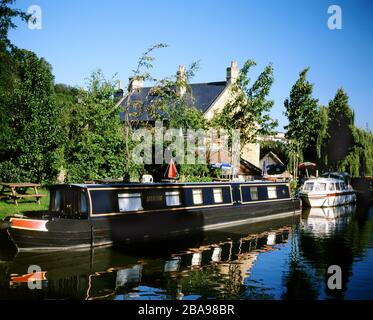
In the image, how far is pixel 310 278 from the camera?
12648mm

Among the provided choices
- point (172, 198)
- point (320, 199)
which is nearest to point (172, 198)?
point (172, 198)

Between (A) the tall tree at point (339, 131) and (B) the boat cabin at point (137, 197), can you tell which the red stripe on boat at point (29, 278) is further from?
(A) the tall tree at point (339, 131)

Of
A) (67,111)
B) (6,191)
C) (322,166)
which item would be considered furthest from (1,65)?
(322,166)

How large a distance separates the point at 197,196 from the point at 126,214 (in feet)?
15.4

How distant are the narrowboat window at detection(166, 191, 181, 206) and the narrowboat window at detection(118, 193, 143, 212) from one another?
1.69 meters

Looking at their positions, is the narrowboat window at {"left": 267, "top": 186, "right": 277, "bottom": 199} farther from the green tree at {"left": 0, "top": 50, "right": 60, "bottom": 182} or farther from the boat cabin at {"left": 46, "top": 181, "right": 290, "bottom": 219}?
the green tree at {"left": 0, "top": 50, "right": 60, "bottom": 182}

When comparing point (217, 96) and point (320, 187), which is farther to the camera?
point (217, 96)

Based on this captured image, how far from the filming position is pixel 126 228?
16.8 metres

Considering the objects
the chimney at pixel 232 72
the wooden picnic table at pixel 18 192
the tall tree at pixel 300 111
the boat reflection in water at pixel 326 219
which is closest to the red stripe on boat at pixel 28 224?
the wooden picnic table at pixel 18 192

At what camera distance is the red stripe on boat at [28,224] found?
14602mm

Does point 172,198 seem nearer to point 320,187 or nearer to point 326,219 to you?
point 326,219
